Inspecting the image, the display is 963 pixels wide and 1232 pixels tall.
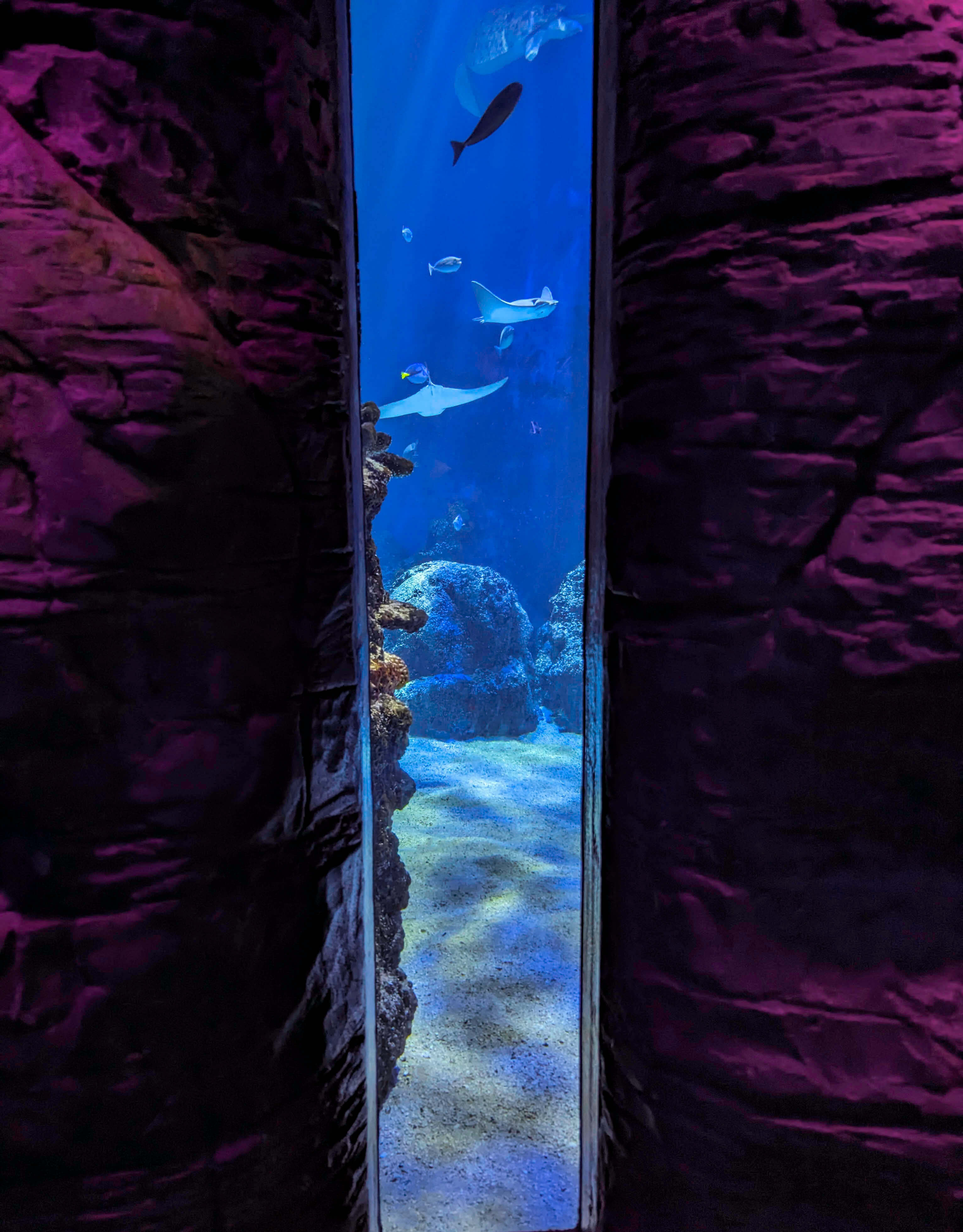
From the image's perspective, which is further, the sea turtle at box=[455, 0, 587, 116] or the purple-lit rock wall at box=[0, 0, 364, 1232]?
the sea turtle at box=[455, 0, 587, 116]

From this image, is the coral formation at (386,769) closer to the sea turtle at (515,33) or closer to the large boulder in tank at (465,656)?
the large boulder in tank at (465,656)

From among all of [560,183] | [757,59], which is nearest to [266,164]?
[757,59]

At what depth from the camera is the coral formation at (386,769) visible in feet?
11.6

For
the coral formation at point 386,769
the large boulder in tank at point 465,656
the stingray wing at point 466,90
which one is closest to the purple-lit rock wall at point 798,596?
the coral formation at point 386,769

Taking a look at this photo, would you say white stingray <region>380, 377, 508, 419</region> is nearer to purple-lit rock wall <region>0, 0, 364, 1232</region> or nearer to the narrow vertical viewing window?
the narrow vertical viewing window

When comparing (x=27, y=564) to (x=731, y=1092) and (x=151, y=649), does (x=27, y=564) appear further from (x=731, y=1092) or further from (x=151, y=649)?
(x=731, y=1092)

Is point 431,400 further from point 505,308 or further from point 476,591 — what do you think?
point 476,591

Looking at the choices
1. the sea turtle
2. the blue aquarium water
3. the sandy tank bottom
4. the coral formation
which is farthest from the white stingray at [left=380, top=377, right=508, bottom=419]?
the sea turtle

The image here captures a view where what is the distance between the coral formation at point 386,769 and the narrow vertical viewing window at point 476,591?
2 centimetres

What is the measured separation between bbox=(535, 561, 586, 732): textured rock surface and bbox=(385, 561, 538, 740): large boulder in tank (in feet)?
2.92

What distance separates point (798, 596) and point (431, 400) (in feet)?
51.7

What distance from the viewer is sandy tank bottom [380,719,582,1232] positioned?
3.09 m

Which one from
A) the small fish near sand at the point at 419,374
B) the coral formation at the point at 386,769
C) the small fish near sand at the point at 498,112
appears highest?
the small fish near sand at the point at 498,112

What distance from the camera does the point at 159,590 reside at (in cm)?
90
